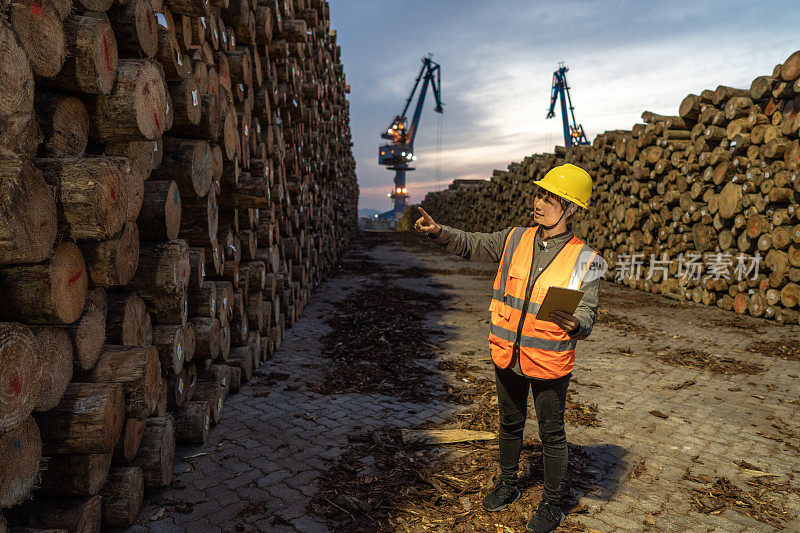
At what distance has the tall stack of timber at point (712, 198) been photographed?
752 cm

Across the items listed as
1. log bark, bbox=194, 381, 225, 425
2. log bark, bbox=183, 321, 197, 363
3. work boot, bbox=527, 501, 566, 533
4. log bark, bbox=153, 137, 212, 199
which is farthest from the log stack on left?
work boot, bbox=527, 501, 566, 533

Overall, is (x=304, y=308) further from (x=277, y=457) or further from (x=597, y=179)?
(x=597, y=179)

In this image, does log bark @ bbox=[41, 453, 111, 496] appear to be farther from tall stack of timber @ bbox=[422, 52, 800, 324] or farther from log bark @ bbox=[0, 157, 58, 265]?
tall stack of timber @ bbox=[422, 52, 800, 324]

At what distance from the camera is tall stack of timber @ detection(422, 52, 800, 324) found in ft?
24.7

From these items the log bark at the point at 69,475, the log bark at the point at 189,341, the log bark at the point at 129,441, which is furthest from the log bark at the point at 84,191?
the log bark at the point at 189,341

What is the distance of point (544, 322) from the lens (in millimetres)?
2545

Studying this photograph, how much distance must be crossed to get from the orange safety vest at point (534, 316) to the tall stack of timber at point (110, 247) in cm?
191

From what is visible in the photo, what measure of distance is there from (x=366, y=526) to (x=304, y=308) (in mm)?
5958

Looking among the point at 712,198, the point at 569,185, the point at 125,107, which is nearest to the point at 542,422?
the point at 569,185

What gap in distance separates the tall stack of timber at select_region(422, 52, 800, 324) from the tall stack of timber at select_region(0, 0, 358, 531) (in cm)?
769

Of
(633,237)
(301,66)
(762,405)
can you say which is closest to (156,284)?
(762,405)

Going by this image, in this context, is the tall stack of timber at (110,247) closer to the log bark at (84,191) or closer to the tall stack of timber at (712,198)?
the log bark at (84,191)

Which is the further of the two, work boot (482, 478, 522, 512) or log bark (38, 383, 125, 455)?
work boot (482, 478, 522, 512)

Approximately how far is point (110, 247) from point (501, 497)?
8.14 feet
